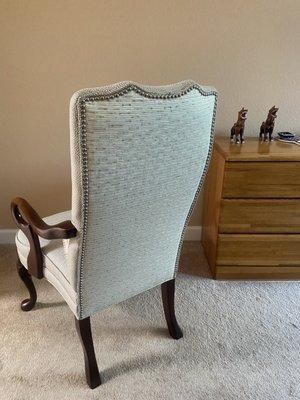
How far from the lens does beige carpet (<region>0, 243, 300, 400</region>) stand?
1.34 m

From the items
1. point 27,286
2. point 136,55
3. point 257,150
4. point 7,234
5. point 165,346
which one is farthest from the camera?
point 7,234

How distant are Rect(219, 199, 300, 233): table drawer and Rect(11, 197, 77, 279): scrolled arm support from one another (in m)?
0.96

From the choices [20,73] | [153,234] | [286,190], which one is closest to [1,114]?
Result: [20,73]

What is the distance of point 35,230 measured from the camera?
1.24 m

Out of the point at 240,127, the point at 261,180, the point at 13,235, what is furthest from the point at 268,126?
the point at 13,235

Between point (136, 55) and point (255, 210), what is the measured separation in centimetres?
111

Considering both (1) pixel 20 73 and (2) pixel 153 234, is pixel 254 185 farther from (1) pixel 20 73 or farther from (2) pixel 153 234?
(1) pixel 20 73

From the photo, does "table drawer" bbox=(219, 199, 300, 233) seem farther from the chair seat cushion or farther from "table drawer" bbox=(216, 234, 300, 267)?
the chair seat cushion

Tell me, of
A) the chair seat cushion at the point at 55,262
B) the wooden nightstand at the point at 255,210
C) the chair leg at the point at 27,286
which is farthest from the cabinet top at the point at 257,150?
the chair leg at the point at 27,286

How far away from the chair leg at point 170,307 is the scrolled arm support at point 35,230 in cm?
55

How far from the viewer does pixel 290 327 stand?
1665 mm

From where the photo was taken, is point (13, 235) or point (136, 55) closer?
point (136, 55)

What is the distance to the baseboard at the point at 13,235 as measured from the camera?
2.35 m

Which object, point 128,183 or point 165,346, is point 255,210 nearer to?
point 165,346
